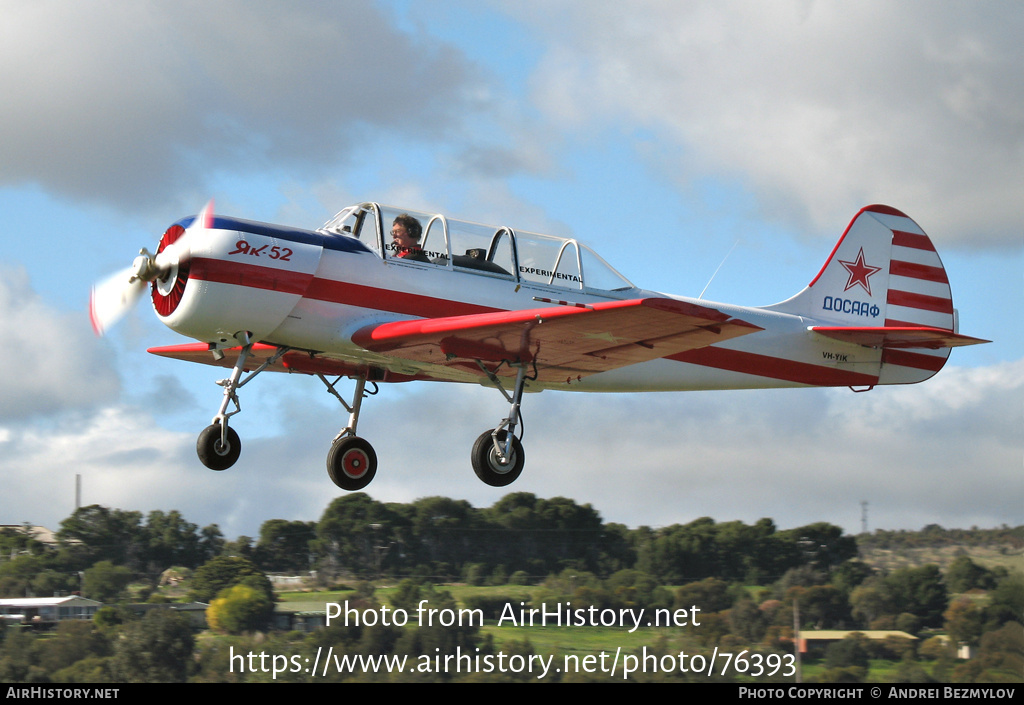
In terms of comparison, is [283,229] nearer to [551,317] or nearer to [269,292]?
[269,292]

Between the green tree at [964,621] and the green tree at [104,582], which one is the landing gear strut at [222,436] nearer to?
the green tree at [964,621]

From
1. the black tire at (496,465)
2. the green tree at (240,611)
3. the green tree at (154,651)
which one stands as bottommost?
the green tree at (154,651)

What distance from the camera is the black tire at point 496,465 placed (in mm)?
10797

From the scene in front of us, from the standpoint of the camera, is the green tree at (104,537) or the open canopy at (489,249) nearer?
the open canopy at (489,249)

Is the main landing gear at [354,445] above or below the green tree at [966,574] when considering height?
above

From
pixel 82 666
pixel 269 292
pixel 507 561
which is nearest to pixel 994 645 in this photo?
pixel 507 561

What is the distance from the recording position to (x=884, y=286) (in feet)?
44.6

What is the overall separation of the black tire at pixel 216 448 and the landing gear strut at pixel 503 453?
2548 mm

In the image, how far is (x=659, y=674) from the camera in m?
28.8

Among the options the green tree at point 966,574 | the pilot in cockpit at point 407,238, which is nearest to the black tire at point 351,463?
the pilot in cockpit at point 407,238

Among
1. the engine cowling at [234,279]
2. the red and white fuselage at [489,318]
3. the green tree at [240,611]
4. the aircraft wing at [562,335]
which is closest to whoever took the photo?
the aircraft wing at [562,335]

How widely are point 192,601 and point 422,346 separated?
24524 millimetres

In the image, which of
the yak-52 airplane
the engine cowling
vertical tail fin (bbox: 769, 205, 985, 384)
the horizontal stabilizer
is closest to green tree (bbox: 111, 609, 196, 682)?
the yak-52 airplane

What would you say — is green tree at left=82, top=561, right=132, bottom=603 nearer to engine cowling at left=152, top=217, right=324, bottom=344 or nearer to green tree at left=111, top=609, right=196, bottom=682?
green tree at left=111, top=609, right=196, bottom=682
